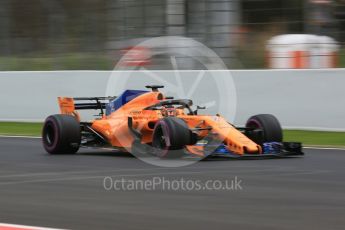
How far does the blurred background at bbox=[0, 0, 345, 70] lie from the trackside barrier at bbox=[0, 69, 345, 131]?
463mm

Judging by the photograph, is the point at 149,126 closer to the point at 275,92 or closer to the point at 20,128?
the point at 275,92

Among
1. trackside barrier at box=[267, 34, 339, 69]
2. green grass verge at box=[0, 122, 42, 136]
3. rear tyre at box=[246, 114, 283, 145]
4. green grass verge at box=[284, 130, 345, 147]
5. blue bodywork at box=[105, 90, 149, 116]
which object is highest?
trackside barrier at box=[267, 34, 339, 69]

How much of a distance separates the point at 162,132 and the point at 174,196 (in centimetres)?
267

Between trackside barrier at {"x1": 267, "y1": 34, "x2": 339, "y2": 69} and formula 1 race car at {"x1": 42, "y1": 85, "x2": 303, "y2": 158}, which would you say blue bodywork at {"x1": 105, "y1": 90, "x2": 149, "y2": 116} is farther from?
trackside barrier at {"x1": 267, "y1": 34, "x2": 339, "y2": 69}

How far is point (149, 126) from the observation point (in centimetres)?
1079

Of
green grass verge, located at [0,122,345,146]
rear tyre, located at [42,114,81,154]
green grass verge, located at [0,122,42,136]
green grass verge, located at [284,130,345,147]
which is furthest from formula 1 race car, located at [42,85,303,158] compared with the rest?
green grass verge, located at [0,122,42,136]

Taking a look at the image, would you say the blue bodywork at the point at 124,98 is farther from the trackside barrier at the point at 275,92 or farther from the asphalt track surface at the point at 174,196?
the trackside barrier at the point at 275,92

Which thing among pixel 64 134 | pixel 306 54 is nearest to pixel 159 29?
pixel 306 54

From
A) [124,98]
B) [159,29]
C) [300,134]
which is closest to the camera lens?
[124,98]

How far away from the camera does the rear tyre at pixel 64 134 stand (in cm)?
1112

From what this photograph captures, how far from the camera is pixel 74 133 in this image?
11.2 meters

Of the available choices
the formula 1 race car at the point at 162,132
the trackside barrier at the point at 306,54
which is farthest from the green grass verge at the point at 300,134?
the formula 1 race car at the point at 162,132

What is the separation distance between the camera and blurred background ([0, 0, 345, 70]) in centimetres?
1533

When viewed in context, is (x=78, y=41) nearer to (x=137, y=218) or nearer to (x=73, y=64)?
(x=73, y=64)
